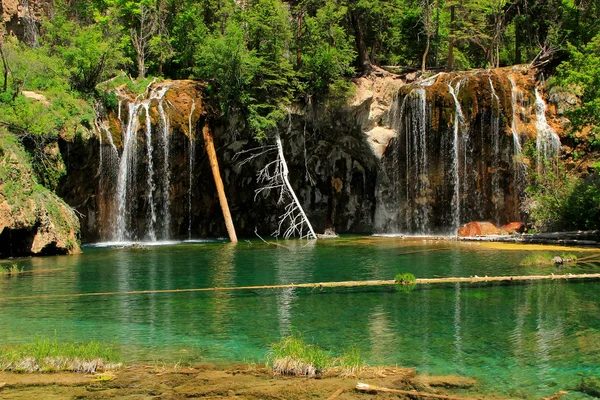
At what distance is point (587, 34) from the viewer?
30766 millimetres

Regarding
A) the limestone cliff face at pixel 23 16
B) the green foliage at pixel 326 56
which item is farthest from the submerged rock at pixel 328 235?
the limestone cliff face at pixel 23 16

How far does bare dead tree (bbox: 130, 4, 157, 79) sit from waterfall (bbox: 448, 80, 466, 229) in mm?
17097

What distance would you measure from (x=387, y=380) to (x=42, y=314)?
7.05 m

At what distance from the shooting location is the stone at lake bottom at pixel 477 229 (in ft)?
86.0

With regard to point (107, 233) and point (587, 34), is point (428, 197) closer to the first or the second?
point (587, 34)

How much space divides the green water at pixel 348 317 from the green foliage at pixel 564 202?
6.35 meters

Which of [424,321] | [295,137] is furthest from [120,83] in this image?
[424,321]

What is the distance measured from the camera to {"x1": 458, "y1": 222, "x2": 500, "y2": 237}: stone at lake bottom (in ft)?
86.0

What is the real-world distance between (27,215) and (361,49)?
845 inches

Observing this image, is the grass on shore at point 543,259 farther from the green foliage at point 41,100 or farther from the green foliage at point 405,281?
the green foliage at point 41,100

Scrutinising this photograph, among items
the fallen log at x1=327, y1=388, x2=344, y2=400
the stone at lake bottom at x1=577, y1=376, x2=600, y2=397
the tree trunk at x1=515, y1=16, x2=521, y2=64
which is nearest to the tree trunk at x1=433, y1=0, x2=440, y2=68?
the tree trunk at x1=515, y1=16, x2=521, y2=64

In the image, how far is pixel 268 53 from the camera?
30.2 meters

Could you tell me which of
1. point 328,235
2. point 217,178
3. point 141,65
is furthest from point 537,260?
point 141,65

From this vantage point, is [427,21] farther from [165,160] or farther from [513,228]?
[165,160]
